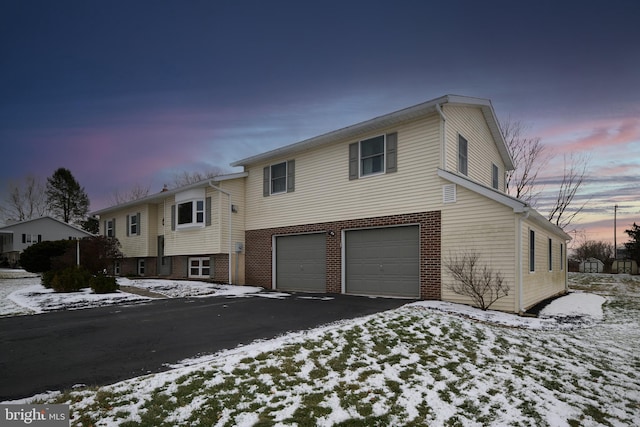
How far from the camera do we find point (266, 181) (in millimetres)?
17359

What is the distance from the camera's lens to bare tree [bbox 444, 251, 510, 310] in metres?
10.5

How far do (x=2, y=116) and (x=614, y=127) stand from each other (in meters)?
23.5

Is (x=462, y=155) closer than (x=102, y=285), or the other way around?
(x=462, y=155)

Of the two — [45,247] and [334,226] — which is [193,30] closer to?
[334,226]

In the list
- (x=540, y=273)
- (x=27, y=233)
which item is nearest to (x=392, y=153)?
(x=540, y=273)

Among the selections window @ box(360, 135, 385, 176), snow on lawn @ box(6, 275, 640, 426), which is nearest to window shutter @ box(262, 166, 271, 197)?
window @ box(360, 135, 385, 176)

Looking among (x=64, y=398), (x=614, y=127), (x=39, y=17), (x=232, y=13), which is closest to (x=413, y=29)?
(x=232, y=13)

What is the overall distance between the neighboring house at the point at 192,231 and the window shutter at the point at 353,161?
601 cm

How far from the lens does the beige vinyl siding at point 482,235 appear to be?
1034cm

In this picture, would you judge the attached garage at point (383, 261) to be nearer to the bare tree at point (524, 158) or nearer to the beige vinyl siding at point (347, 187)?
the beige vinyl siding at point (347, 187)

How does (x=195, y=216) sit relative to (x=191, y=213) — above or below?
below

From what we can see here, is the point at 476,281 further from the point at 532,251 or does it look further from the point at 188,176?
the point at 188,176

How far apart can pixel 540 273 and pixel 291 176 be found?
31.7ft

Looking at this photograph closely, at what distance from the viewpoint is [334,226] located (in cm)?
1450
